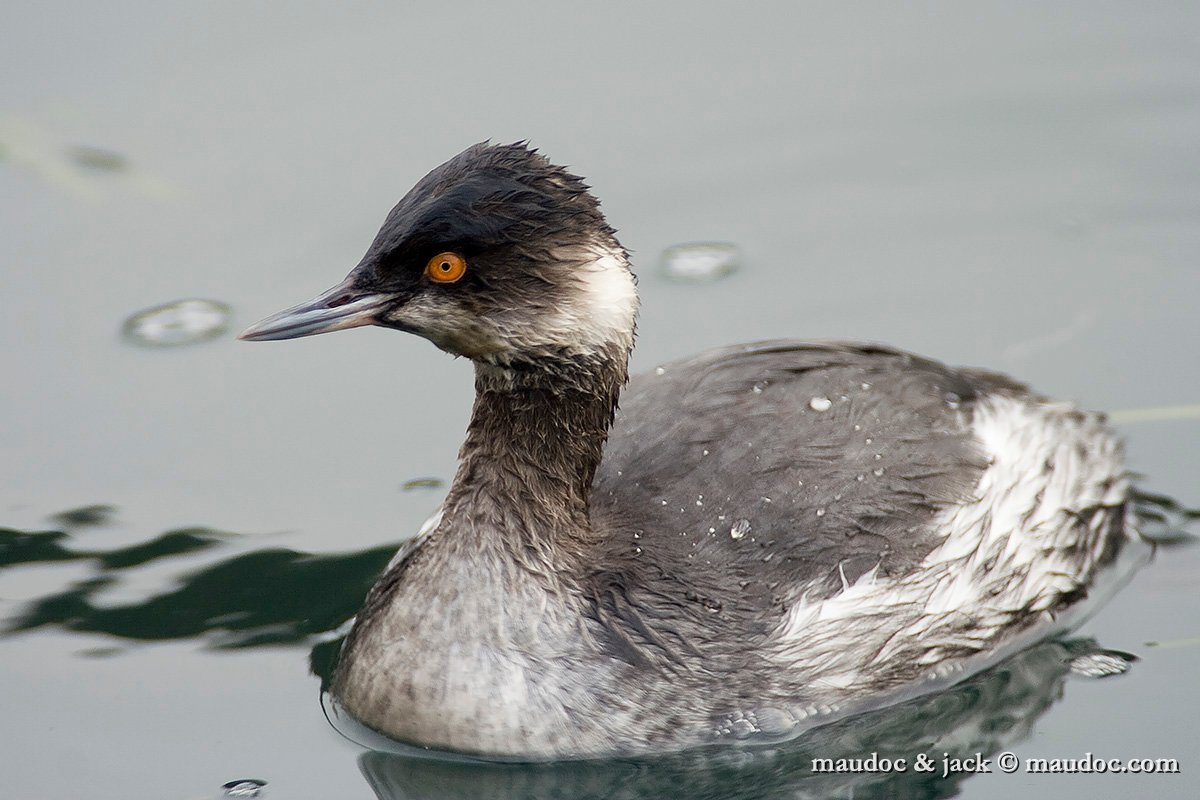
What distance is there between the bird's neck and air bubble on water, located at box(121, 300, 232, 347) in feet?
8.31

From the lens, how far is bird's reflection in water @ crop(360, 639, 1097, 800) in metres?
5.61

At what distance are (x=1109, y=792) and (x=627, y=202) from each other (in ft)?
12.8

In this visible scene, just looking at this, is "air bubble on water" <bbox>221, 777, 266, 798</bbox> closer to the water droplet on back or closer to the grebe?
the grebe

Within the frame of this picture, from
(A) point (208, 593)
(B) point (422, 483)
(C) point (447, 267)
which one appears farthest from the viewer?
(B) point (422, 483)

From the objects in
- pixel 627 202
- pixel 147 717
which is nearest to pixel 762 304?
pixel 627 202

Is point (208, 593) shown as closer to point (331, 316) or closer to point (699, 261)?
point (331, 316)

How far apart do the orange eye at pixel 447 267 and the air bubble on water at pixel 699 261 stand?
9.39 feet

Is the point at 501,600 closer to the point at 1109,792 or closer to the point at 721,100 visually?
the point at 1109,792

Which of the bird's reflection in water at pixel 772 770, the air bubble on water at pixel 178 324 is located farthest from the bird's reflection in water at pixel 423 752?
the air bubble on water at pixel 178 324

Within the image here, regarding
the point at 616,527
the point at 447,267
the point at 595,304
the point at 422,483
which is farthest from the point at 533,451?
the point at 422,483

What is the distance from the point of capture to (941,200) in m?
8.65

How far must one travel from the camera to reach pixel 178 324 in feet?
26.1

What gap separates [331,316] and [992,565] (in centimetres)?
248

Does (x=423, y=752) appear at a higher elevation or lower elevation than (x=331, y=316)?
lower
